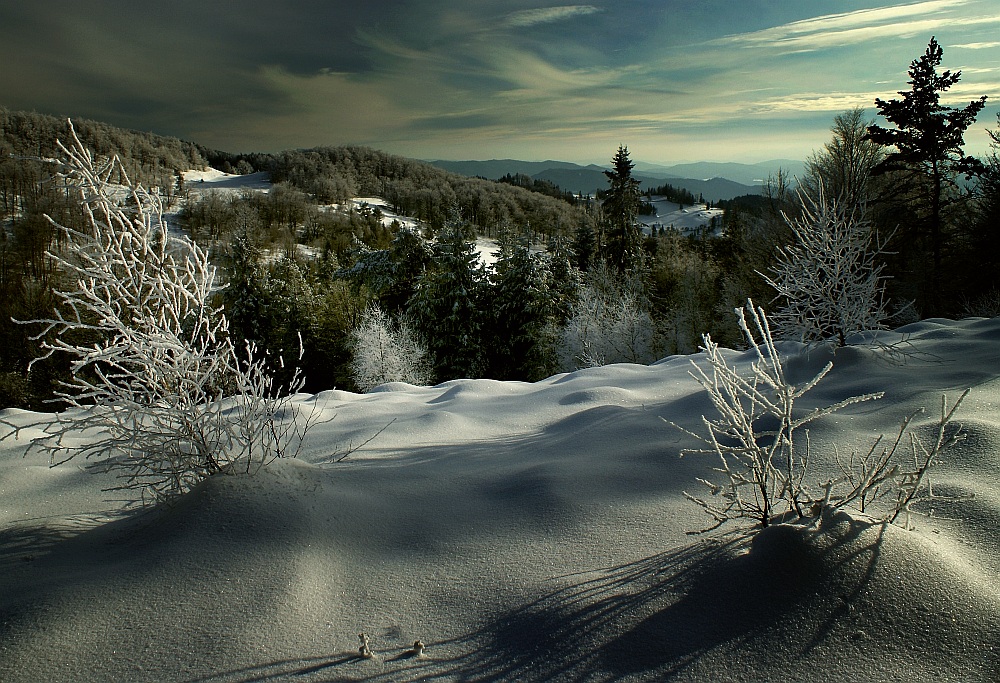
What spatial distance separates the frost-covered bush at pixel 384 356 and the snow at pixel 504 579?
57.4 feet

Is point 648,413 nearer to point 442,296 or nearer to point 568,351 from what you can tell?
point 568,351

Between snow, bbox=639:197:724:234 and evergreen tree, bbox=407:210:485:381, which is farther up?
snow, bbox=639:197:724:234

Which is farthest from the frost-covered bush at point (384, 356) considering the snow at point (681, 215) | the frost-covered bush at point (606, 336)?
the snow at point (681, 215)

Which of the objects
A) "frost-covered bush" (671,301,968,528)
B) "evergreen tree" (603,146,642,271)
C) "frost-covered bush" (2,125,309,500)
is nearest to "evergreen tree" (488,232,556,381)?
"evergreen tree" (603,146,642,271)

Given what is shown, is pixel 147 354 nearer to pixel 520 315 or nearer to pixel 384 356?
pixel 384 356

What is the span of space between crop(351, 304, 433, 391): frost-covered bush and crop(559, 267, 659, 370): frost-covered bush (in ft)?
20.8

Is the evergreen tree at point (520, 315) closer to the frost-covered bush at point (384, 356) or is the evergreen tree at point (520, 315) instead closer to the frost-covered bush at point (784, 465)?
the frost-covered bush at point (384, 356)

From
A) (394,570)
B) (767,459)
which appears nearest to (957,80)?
(767,459)

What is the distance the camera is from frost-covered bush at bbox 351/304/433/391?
2173cm

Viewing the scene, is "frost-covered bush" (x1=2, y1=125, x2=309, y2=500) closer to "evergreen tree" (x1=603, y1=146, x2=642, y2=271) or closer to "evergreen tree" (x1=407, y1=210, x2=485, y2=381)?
"evergreen tree" (x1=407, y1=210, x2=485, y2=381)

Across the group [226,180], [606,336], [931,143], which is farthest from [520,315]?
[226,180]

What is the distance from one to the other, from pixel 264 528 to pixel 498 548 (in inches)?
53.1

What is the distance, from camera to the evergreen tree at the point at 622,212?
32.7 m

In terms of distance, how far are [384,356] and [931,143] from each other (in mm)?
20899
